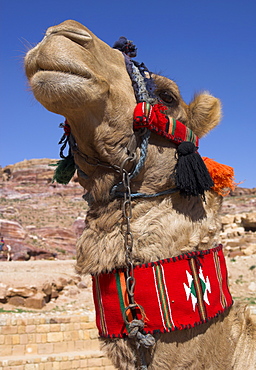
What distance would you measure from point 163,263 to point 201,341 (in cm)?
50

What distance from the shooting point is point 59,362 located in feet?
30.7

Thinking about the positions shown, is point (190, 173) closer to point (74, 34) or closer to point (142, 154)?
point (142, 154)

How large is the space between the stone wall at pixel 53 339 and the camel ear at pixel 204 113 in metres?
7.83

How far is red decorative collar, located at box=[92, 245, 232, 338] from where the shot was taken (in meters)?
2.45

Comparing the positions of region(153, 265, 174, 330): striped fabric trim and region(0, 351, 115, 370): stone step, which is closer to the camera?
region(153, 265, 174, 330): striped fabric trim

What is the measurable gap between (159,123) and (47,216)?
182 feet

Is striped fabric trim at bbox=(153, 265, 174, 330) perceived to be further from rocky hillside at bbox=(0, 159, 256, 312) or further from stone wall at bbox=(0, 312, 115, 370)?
rocky hillside at bbox=(0, 159, 256, 312)

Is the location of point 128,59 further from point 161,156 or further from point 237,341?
point 237,341

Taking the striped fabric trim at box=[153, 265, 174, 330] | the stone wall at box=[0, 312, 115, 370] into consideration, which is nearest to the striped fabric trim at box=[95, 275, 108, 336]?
the striped fabric trim at box=[153, 265, 174, 330]

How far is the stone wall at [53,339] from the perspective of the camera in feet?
32.2

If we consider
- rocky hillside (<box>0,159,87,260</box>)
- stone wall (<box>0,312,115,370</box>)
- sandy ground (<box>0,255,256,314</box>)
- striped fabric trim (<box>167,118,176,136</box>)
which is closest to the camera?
striped fabric trim (<box>167,118,176,136</box>)

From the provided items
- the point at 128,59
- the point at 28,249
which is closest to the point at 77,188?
the point at 28,249

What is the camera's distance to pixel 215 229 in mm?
2805

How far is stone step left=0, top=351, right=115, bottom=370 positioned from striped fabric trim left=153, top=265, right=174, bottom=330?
25.2 feet
